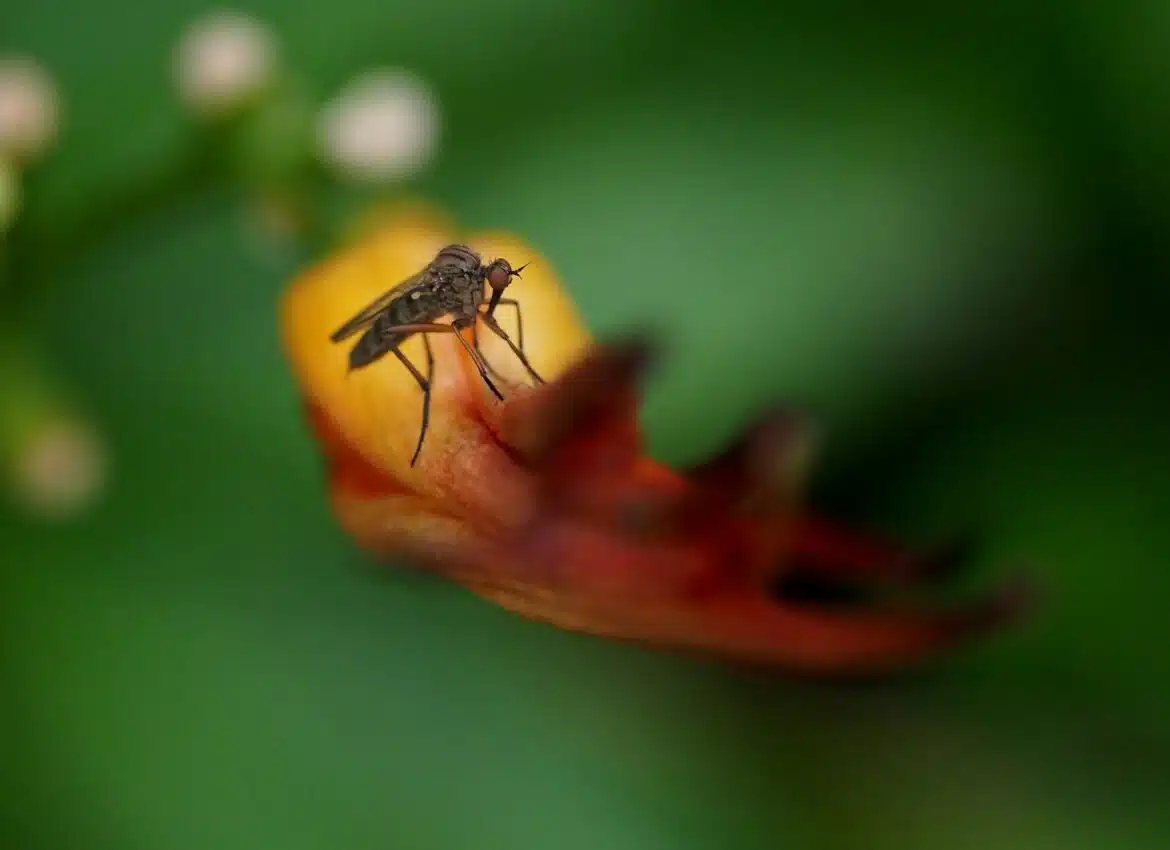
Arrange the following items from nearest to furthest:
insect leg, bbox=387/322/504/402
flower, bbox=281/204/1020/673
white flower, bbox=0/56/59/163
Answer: flower, bbox=281/204/1020/673 < insect leg, bbox=387/322/504/402 < white flower, bbox=0/56/59/163

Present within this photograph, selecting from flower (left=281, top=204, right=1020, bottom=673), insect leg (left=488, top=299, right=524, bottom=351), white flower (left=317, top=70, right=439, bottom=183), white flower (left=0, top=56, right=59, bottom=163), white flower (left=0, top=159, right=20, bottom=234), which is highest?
white flower (left=317, top=70, right=439, bottom=183)

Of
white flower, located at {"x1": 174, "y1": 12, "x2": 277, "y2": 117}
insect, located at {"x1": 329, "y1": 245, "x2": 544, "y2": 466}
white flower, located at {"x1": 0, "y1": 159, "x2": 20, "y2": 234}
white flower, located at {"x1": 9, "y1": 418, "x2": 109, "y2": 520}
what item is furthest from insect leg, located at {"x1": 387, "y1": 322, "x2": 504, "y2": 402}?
white flower, located at {"x1": 9, "y1": 418, "x2": 109, "y2": 520}

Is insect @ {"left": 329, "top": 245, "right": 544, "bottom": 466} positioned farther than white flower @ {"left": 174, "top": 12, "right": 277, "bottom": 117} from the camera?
No

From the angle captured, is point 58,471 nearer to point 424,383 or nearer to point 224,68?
point 224,68

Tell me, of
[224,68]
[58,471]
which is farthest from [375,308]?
[58,471]

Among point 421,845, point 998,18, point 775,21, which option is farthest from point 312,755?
point 998,18

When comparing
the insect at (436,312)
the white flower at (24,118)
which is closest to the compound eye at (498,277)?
the insect at (436,312)

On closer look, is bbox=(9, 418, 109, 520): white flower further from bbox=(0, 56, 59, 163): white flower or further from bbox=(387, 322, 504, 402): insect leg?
bbox=(387, 322, 504, 402): insect leg
